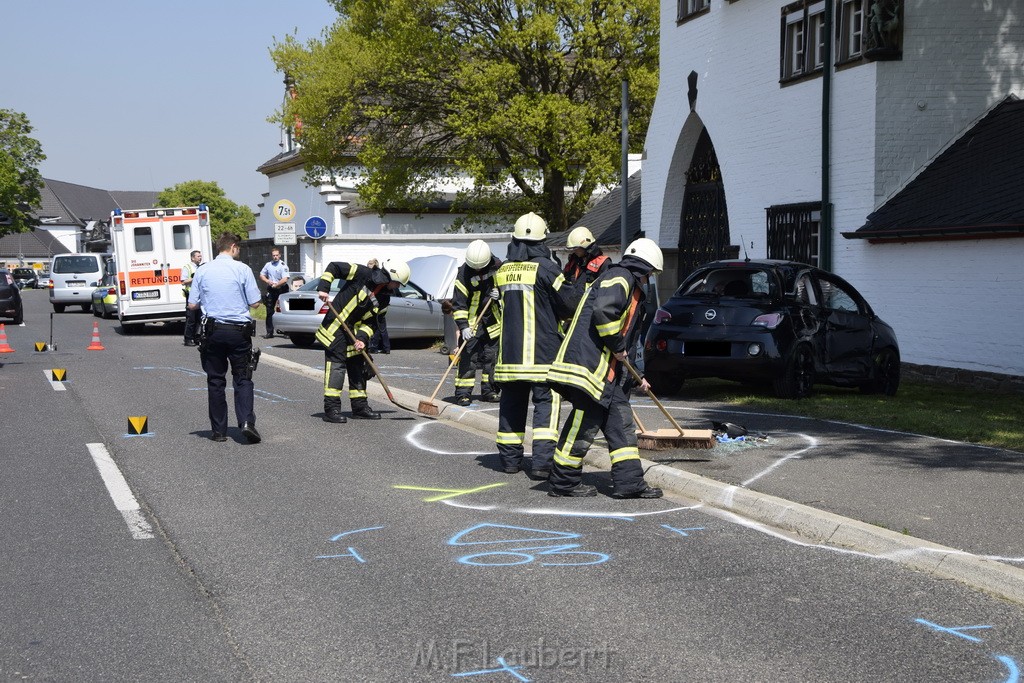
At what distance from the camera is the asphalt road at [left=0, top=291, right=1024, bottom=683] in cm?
466

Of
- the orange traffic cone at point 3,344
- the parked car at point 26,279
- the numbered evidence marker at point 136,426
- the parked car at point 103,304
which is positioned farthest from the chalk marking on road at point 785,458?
the parked car at point 26,279

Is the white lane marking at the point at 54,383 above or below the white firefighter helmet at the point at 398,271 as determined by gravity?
below

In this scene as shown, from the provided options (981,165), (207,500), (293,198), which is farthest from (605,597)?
(293,198)

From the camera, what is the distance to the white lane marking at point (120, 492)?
6.98 m

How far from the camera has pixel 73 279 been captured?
40.4 meters

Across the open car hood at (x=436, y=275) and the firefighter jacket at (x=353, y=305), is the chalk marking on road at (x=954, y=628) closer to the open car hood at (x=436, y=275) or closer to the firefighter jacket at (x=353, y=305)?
the firefighter jacket at (x=353, y=305)

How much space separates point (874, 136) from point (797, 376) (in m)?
6.88

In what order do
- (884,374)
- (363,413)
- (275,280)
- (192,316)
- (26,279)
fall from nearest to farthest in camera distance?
(363,413), (884,374), (192,316), (275,280), (26,279)

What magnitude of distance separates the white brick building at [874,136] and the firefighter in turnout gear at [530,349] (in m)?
8.78

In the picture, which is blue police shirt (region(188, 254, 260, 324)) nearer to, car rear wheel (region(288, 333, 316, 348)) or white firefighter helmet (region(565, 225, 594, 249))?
white firefighter helmet (region(565, 225, 594, 249))

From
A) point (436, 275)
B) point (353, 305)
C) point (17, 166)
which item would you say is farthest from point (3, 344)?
point (17, 166)

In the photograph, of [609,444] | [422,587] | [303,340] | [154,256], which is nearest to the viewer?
[422,587]

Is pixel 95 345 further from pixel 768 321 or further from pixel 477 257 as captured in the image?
pixel 768 321

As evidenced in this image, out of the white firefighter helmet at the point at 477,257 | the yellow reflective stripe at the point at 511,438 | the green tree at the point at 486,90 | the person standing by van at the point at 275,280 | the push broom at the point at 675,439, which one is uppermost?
the green tree at the point at 486,90
